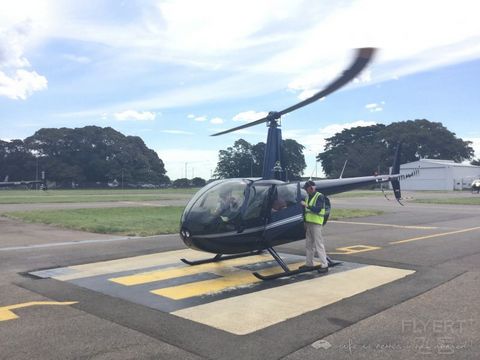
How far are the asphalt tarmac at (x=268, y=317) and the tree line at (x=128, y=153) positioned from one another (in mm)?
91341

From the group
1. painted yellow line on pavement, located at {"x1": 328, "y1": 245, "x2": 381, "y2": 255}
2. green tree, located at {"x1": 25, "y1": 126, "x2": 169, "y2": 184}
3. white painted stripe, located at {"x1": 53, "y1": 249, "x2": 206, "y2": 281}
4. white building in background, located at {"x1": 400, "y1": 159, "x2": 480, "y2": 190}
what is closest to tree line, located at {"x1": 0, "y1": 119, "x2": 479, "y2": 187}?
green tree, located at {"x1": 25, "y1": 126, "x2": 169, "y2": 184}

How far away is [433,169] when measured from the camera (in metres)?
92.2

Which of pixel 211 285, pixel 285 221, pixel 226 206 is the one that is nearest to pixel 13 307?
pixel 211 285

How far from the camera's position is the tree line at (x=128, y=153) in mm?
101812

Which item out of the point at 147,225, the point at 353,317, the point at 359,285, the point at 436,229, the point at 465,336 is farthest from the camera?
the point at 147,225

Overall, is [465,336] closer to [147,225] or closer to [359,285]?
[359,285]

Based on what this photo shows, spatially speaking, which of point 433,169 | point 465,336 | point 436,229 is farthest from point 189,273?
point 433,169

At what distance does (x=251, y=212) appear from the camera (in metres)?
8.70

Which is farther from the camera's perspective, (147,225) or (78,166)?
(78,166)

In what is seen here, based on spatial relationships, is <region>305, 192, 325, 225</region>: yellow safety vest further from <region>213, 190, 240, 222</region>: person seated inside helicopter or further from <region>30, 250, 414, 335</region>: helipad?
<region>213, 190, 240, 222</region>: person seated inside helicopter

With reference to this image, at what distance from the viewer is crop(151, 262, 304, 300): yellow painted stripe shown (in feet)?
24.4

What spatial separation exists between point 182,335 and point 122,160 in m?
110

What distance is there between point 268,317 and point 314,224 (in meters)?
3.50

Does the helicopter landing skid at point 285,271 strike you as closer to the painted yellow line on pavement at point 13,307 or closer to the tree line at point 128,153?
the painted yellow line on pavement at point 13,307
